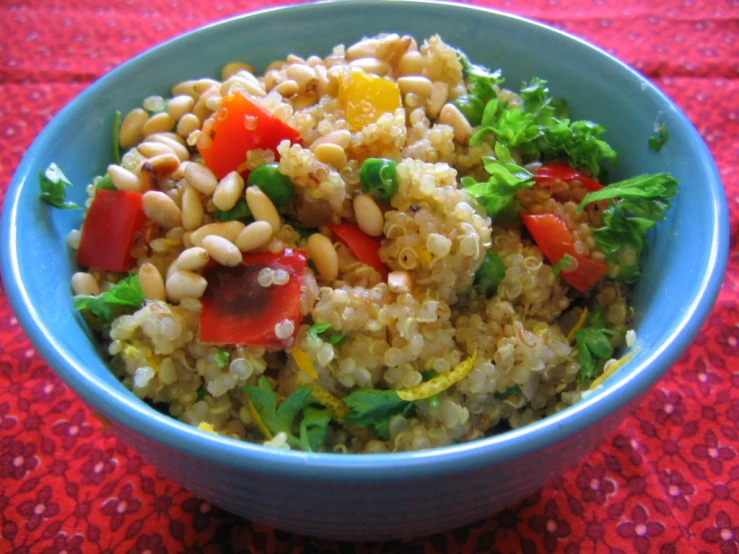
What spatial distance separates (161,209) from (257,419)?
0.51 metres

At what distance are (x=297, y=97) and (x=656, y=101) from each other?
874 mm

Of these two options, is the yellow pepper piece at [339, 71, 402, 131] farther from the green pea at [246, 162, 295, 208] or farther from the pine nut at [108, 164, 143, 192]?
the pine nut at [108, 164, 143, 192]

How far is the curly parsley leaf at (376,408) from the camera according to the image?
4.35 feet

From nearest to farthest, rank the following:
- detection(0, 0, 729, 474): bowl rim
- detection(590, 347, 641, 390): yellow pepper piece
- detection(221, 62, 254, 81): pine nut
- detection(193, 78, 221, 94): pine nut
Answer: detection(0, 0, 729, 474): bowl rim < detection(590, 347, 641, 390): yellow pepper piece < detection(193, 78, 221, 94): pine nut < detection(221, 62, 254, 81): pine nut

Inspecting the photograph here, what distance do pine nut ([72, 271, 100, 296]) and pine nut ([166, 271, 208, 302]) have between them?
223 millimetres

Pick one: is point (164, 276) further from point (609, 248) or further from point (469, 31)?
point (469, 31)

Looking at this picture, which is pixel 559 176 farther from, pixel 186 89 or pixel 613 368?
pixel 186 89

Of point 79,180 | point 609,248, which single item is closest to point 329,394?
point 609,248

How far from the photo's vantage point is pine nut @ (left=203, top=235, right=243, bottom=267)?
1.38 meters

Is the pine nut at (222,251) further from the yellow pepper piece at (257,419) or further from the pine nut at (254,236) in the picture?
the yellow pepper piece at (257,419)

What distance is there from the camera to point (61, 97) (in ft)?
9.01

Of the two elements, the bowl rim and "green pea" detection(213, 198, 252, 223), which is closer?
the bowl rim

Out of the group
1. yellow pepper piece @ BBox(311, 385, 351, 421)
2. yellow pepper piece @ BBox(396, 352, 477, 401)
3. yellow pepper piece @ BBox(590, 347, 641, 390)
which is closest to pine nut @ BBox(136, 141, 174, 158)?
yellow pepper piece @ BBox(311, 385, 351, 421)

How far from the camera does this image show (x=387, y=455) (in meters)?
1.04
